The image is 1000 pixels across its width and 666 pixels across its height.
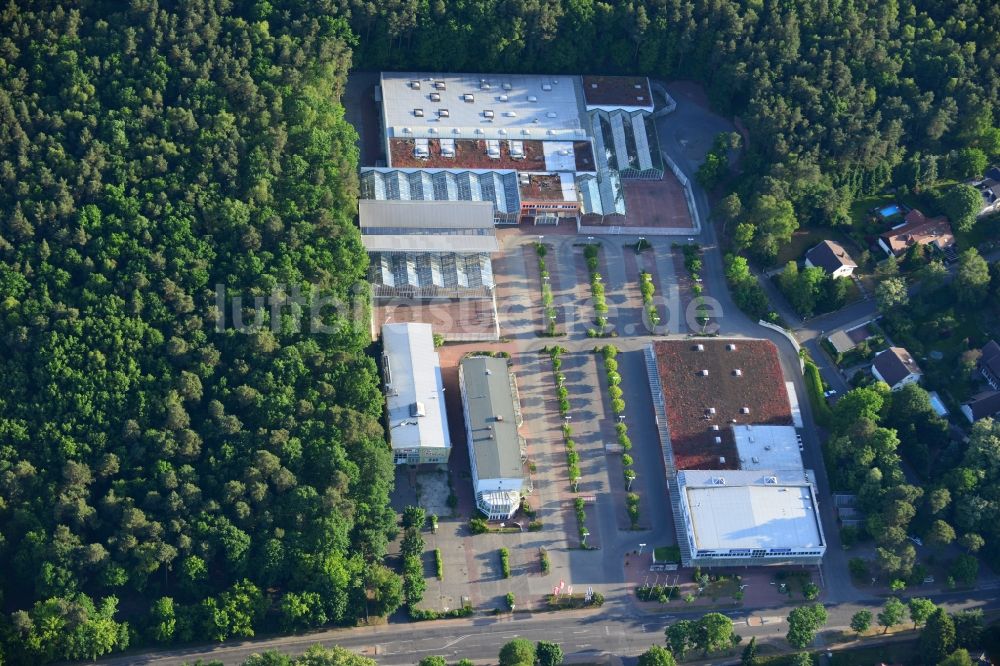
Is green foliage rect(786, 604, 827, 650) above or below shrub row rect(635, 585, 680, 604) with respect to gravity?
below

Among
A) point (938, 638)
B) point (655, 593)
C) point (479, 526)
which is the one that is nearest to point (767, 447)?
point (655, 593)

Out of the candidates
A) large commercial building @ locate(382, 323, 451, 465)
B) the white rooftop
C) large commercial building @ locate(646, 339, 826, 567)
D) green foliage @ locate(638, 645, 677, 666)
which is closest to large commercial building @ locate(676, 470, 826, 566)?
large commercial building @ locate(646, 339, 826, 567)

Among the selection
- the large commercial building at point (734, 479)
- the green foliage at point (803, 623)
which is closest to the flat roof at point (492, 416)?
the large commercial building at point (734, 479)

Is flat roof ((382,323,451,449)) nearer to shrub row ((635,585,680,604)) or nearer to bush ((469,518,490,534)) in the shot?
bush ((469,518,490,534))

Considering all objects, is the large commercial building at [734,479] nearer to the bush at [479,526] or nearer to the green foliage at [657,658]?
the green foliage at [657,658]

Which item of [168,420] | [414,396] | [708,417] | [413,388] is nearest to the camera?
[168,420]

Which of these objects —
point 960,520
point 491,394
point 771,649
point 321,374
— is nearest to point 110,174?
point 321,374

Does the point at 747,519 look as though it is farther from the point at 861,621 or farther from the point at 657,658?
the point at 657,658
